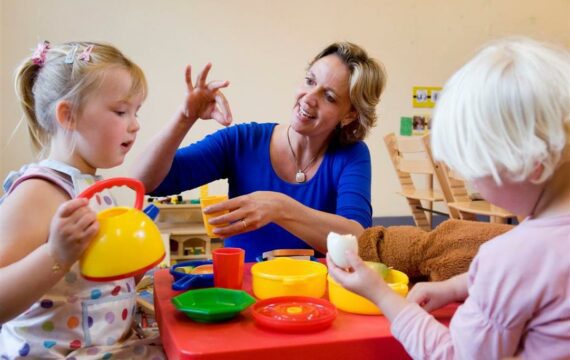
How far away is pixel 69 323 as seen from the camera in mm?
771

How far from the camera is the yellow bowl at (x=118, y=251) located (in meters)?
0.64

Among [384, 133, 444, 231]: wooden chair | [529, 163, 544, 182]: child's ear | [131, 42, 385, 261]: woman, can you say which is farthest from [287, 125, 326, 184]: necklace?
[384, 133, 444, 231]: wooden chair

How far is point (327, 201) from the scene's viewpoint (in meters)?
1.36

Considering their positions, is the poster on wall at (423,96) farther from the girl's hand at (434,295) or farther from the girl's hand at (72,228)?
the girl's hand at (72,228)

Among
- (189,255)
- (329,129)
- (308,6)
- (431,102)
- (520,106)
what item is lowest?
(189,255)

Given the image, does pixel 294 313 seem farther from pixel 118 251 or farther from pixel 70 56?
pixel 70 56

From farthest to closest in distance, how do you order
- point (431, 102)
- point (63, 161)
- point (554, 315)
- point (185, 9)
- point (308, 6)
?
point (431, 102)
point (308, 6)
point (185, 9)
point (63, 161)
point (554, 315)

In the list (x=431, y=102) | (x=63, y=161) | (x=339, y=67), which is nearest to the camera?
(x=63, y=161)

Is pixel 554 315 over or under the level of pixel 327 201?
Answer: over

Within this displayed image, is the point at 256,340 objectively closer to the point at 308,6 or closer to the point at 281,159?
the point at 281,159

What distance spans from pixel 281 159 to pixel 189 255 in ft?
4.77

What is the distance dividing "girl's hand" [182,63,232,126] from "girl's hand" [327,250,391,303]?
54 centimetres

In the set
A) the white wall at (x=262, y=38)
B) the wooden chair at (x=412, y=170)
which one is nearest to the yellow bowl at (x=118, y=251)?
the wooden chair at (x=412, y=170)

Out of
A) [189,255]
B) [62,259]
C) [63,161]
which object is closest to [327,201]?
[63,161]
